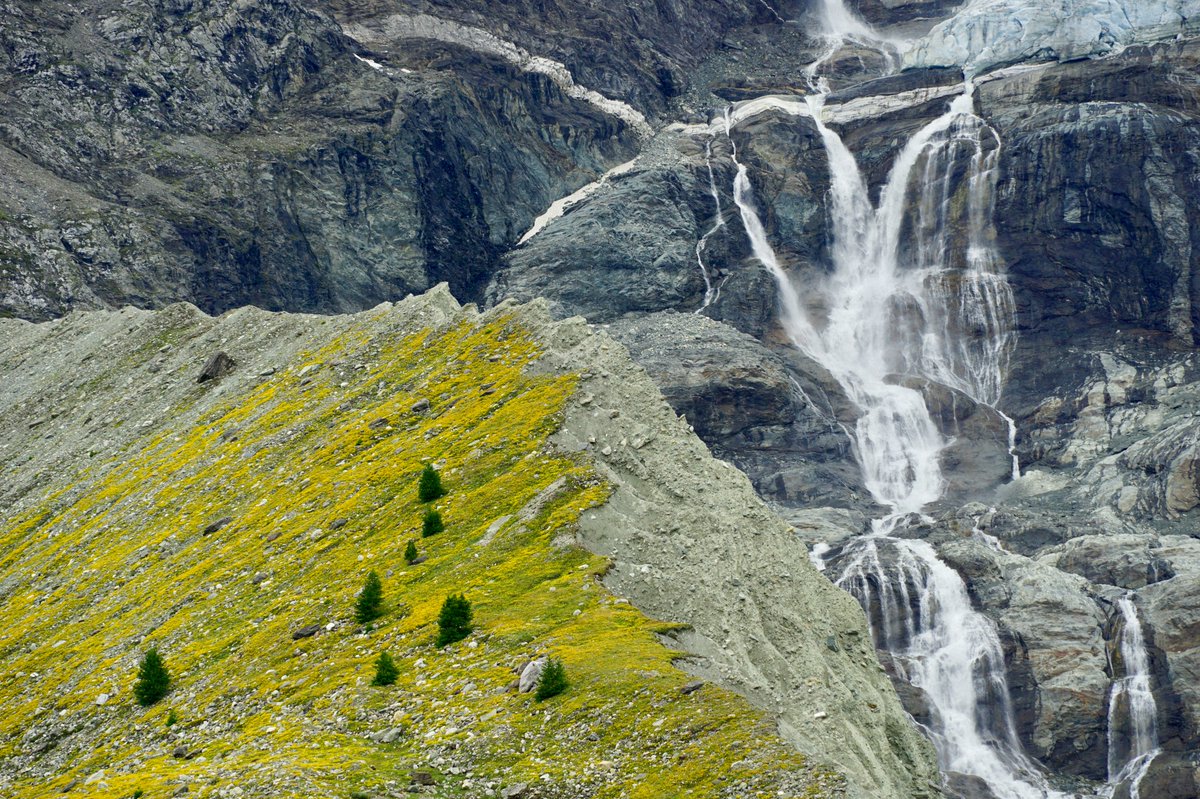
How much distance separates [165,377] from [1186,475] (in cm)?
8414

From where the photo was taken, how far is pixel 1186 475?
101m

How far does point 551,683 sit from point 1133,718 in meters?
64.0

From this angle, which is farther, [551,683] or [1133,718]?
[1133,718]

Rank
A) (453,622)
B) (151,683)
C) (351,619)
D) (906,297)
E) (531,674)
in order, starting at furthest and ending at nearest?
(906,297) < (151,683) < (351,619) < (453,622) < (531,674)

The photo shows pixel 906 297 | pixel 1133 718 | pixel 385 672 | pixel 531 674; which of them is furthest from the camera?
pixel 906 297

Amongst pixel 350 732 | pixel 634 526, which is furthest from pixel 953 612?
pixel 350 732

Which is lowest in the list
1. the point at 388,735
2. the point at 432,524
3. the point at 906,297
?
the point at 906,297

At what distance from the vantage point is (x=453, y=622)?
23.5m

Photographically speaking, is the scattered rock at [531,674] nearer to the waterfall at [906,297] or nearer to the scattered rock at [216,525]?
the scattered rock at [216,525]

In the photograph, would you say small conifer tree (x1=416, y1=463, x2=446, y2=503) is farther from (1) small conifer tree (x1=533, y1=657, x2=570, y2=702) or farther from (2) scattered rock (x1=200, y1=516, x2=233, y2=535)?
(1) small conifer tree (x1=533, y1=657, x2=570, y2=702)

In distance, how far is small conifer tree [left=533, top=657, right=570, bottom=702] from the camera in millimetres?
20953

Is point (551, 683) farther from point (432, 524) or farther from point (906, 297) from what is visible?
point (906, 297)

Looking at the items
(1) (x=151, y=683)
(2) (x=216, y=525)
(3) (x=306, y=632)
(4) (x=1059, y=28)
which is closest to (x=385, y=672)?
(3) (x=306, y=632)

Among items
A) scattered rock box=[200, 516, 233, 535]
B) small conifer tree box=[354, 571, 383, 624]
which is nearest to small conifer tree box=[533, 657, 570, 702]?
small conifer tree box=[354, 571, 383, 624]
